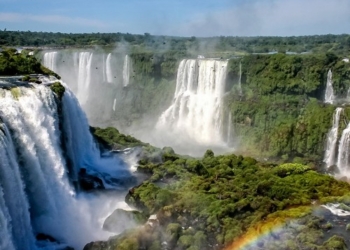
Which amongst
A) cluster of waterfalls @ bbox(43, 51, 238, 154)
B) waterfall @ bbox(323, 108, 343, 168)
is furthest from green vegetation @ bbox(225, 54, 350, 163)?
cluster of waterfalls @ bbox(43, 51, 238, 154)

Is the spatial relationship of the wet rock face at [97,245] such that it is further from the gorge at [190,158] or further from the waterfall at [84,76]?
the waterfall at [84,76]

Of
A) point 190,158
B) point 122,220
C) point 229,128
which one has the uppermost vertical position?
point 229,128

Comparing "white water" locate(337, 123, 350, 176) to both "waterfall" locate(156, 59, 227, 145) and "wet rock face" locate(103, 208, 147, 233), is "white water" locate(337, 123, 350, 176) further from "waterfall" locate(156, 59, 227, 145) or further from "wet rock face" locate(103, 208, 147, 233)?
"wet rock face" locate(103, 208, 147, 233)

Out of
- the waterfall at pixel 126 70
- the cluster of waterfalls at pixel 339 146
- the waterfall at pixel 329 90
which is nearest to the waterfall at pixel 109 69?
the waterfall at pixel 126 70

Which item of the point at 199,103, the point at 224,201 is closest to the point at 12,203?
the point at 224,201

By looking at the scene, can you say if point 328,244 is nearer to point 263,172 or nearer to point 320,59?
point 263,172

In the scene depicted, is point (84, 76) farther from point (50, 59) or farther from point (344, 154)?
point (344, 154)
